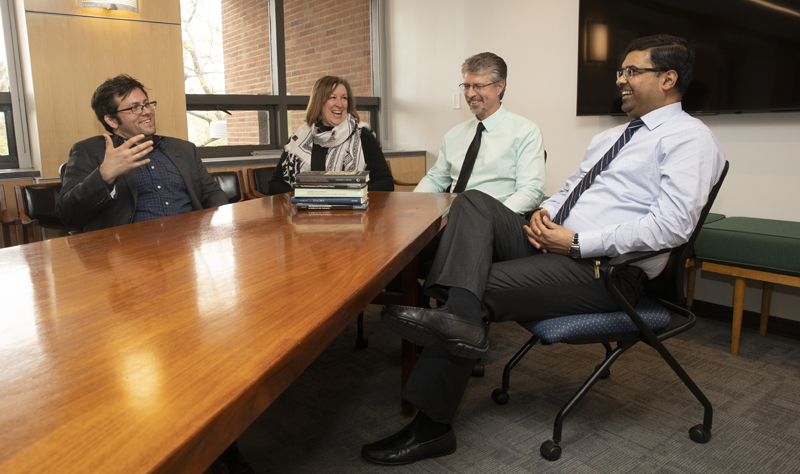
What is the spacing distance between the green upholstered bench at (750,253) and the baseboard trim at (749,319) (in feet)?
0.43

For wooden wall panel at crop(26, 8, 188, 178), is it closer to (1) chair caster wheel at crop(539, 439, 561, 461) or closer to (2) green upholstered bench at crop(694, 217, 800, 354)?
(1) chair caster wheel at crop(539, 439, 561, 461)

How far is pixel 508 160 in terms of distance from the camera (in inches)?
110

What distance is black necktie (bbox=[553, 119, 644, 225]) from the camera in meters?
A: 1.99

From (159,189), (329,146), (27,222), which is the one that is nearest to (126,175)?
(159,189)

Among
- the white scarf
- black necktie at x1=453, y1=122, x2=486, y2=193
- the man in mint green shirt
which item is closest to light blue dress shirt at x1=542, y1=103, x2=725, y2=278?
the man in mint green shirt

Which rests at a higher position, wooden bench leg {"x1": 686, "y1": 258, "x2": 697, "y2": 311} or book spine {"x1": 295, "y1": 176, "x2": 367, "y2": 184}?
book spine {"x1": 295, "y1": 176, "x2": 367, "y2": 184}

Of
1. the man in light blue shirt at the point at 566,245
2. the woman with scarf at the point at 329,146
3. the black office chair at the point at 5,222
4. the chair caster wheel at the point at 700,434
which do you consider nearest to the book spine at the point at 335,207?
the man in light blue shirt at the point at 566,245

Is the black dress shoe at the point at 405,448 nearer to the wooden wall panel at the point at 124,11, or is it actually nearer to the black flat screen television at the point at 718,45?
the black flat screen television at the point at 718,45

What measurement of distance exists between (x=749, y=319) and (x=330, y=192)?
259cm

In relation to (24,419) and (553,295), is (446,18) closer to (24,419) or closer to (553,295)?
(553,295)

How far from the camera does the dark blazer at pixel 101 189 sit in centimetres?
217

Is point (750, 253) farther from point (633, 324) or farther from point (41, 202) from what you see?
point (41, 202)

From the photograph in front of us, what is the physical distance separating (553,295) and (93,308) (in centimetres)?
130

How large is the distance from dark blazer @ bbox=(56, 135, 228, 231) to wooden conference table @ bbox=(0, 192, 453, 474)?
70cm
